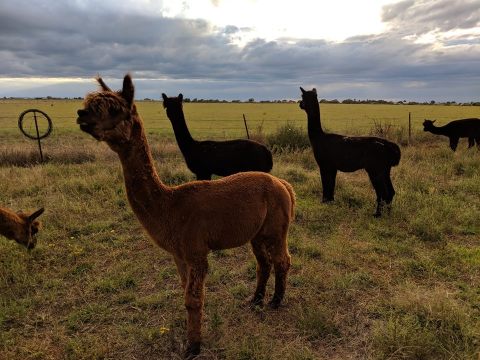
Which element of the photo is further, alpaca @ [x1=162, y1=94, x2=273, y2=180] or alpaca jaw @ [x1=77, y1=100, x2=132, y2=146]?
alpaca @ [x1=162, y1=94, x2=273, y2=180]

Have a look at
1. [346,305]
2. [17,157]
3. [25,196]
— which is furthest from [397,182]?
[17,157]

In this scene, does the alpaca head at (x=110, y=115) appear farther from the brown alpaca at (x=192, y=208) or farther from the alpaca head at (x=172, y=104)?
the alpaca head at (x=172, y=104)

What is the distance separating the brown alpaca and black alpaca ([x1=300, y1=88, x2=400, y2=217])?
13.3 ft

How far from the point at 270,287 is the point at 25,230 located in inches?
138

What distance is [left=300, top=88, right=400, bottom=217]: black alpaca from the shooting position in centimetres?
745

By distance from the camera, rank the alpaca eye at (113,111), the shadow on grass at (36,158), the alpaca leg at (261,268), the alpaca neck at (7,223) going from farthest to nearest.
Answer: the shadow on grass at (36,158) → the alpaca neck at (7,223) → the alpaca leg at (261,268) → the alpaca eye at (113,111)

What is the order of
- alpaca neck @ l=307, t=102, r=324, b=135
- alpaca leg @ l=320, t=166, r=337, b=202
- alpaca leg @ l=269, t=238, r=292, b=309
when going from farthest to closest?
alpaca neck @ l=307, t=102, r=324, b=135 → alpaca leg @ l=320, t=166, r=337, b=202 → alpaca leg @ l=269, t=238, r=292, b=309

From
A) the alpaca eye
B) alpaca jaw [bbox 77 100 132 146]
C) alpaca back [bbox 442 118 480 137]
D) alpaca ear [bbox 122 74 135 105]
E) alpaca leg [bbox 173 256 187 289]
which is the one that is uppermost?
alpaca ear [bbox 122 74 135 105]

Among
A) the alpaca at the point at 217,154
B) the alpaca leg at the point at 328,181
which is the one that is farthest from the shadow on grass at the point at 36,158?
the alpaca leg at the point at 328,181

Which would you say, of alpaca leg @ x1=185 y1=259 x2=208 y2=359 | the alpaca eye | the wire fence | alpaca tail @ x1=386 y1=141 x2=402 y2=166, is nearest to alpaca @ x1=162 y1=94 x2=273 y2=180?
alpaca tail @ x1=386 y1=141 x2=402 y2=166

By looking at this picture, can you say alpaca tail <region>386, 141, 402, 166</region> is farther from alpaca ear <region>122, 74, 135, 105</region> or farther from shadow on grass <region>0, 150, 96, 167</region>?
shadow on grass <region>0, 150, 96, 167</region>

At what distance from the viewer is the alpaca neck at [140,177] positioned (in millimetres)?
3188

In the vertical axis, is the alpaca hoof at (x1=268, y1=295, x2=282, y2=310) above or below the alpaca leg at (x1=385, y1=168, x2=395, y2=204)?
below

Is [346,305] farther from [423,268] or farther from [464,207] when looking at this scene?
[464,207]
